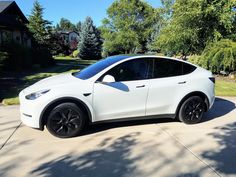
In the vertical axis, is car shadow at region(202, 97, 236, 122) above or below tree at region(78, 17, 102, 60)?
below

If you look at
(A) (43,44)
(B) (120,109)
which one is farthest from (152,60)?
(A) (43,44)

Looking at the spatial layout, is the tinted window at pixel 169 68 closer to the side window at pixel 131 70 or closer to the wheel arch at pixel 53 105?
the side window at pixel 131 70

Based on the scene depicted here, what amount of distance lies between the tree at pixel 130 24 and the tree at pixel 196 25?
28.6 metres

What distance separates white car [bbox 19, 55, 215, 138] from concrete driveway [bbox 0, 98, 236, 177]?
1.03 ft

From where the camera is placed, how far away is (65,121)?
20.7ft

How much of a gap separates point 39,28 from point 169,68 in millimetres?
26523

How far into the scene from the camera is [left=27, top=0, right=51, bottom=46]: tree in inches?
1241

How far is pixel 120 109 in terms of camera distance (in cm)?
672

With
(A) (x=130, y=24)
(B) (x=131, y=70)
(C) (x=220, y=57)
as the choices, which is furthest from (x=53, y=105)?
(A) (x=130, y=24)

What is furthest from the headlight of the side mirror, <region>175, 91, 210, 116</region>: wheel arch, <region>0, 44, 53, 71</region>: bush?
<region>0, 44, 53, 71</region>: bush

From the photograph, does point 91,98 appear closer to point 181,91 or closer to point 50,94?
point 50,94

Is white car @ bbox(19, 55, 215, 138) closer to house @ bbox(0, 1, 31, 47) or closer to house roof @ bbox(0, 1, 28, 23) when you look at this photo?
house @ bbox(0, 1, 31, 47)

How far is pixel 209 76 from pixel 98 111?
2.83 metres

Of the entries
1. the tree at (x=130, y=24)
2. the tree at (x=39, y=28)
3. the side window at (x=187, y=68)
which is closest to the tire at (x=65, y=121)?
the side window at (x=187, y=68)
